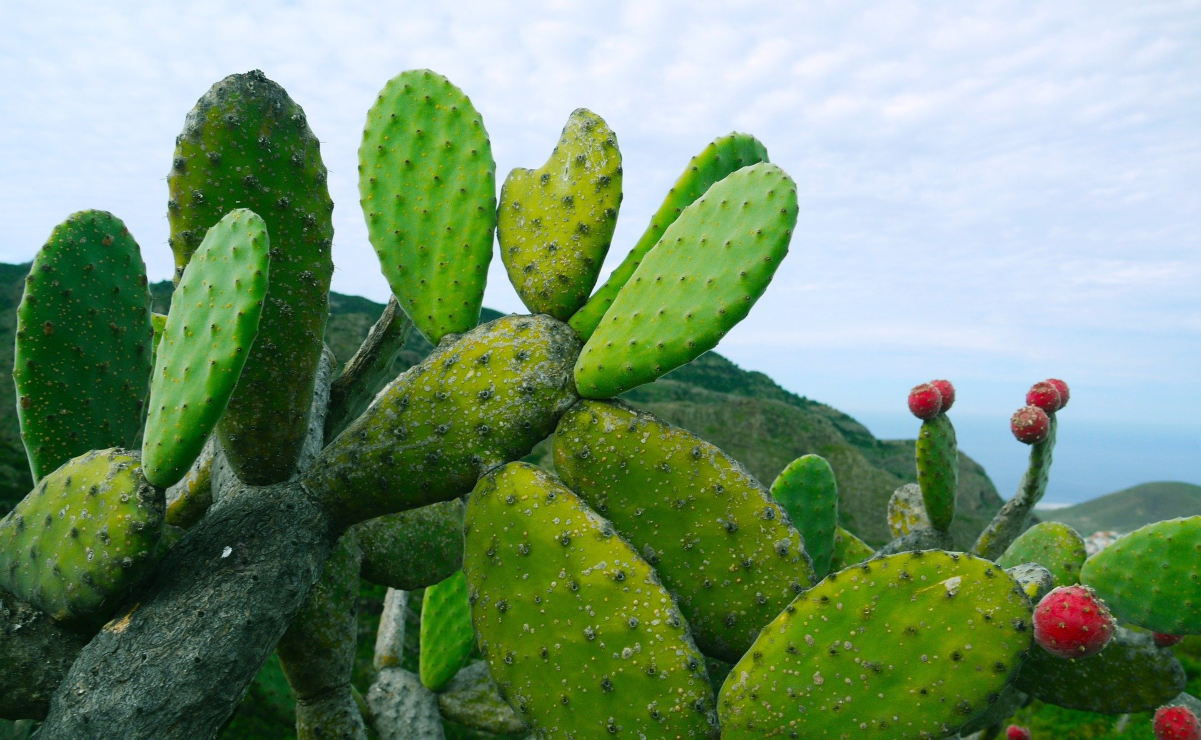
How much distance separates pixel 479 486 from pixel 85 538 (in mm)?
633

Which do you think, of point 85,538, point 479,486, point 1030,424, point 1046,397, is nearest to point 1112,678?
point 1030,424

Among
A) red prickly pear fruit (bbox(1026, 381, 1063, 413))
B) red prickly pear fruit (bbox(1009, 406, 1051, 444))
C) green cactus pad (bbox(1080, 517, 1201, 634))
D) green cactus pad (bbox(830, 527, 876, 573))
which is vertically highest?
red prickly pear fruit (bbox(1026, 381, 1063, 413))

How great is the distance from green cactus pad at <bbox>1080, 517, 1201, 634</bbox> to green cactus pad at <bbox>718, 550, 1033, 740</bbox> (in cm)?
94

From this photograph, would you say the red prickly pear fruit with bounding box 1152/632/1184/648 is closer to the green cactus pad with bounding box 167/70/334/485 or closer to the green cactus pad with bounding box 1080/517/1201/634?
the green cactus pad with bounding box 1080/517/1201/634

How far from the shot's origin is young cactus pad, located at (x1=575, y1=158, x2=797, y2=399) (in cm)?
122

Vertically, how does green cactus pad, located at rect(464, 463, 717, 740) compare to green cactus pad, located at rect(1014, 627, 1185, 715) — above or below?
above

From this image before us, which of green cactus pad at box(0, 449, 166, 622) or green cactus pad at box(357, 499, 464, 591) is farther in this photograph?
green cactus pad at box(357, 499, 464, 591)

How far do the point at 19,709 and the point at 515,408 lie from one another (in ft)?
3.23

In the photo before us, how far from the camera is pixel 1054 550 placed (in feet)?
6.56

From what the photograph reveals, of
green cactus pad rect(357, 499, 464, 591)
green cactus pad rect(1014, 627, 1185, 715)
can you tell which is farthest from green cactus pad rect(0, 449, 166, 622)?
green cactus pad rect(1014, 627, 1185, 715)

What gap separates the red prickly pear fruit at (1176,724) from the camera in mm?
1889

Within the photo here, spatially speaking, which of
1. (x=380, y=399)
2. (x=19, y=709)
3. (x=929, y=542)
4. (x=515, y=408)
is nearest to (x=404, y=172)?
(x=380, y=399)

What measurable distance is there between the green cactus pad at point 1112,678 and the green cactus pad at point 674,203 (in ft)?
3.78

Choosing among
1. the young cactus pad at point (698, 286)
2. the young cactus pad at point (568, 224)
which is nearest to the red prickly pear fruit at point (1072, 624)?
the young cactus pad at point (698, 286)
